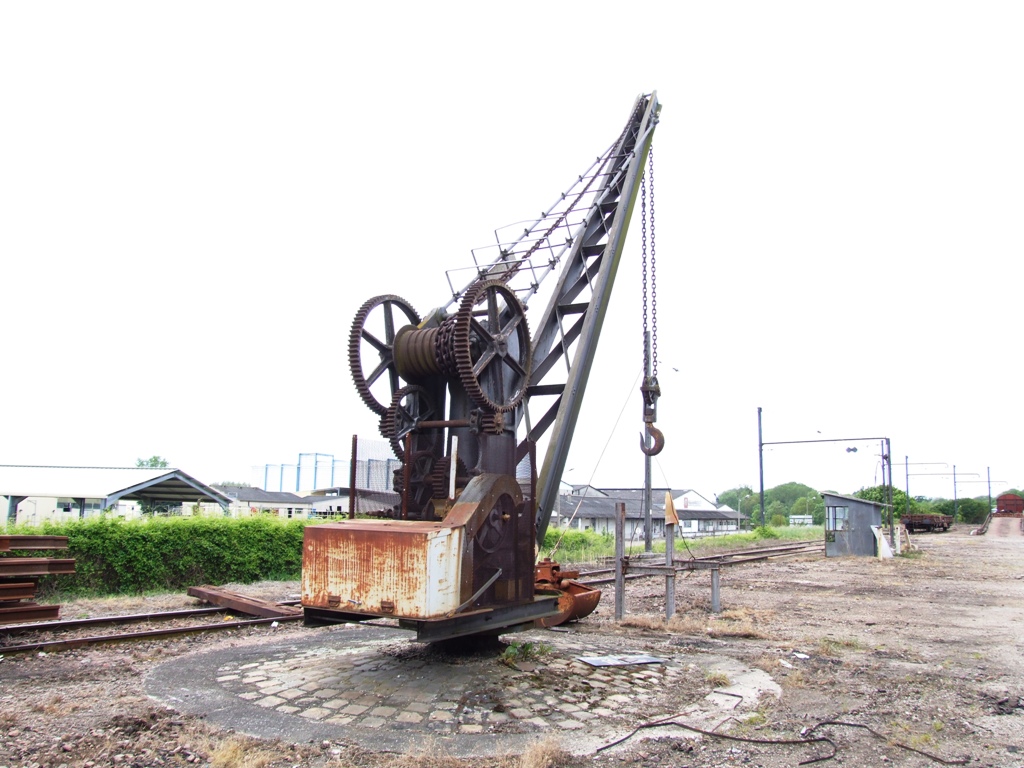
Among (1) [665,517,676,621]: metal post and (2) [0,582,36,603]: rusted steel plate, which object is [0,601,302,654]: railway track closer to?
(2) [0,582,36,603]: rusted steel plate

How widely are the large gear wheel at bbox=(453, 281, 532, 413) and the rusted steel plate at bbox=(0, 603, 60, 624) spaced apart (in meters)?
6.43

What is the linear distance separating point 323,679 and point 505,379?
3.11 m

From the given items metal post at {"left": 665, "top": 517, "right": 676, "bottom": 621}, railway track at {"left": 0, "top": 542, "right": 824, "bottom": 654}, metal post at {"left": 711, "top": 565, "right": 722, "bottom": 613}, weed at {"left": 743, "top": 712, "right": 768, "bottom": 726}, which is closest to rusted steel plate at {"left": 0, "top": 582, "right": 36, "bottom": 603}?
railway track at {"left": 0, "top": 542, "right": 824, "bottom": 654}

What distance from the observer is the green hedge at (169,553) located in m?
13.5

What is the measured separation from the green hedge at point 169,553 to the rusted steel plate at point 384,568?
8.43 m

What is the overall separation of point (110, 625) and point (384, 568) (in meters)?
5.82

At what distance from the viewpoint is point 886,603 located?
42.7ft

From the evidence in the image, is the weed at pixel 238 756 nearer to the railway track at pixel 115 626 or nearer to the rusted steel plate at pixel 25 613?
the railway track at pixel 115 626

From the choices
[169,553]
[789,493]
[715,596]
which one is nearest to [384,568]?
[715,596]

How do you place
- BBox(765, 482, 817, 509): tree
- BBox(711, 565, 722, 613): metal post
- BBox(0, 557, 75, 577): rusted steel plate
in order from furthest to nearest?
1. BBox(765, 482, 817, 509): tree
2. BBox(711, 565, 722, 613): metal post
3. BBox(0, 557, 75, 577): rusted steel plate

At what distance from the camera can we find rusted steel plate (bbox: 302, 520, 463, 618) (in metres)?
5.53

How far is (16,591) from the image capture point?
9.14 meters

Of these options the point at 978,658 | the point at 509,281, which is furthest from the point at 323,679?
the point at 978,658

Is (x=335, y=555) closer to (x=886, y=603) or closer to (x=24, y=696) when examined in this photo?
(x=24, y=696)
